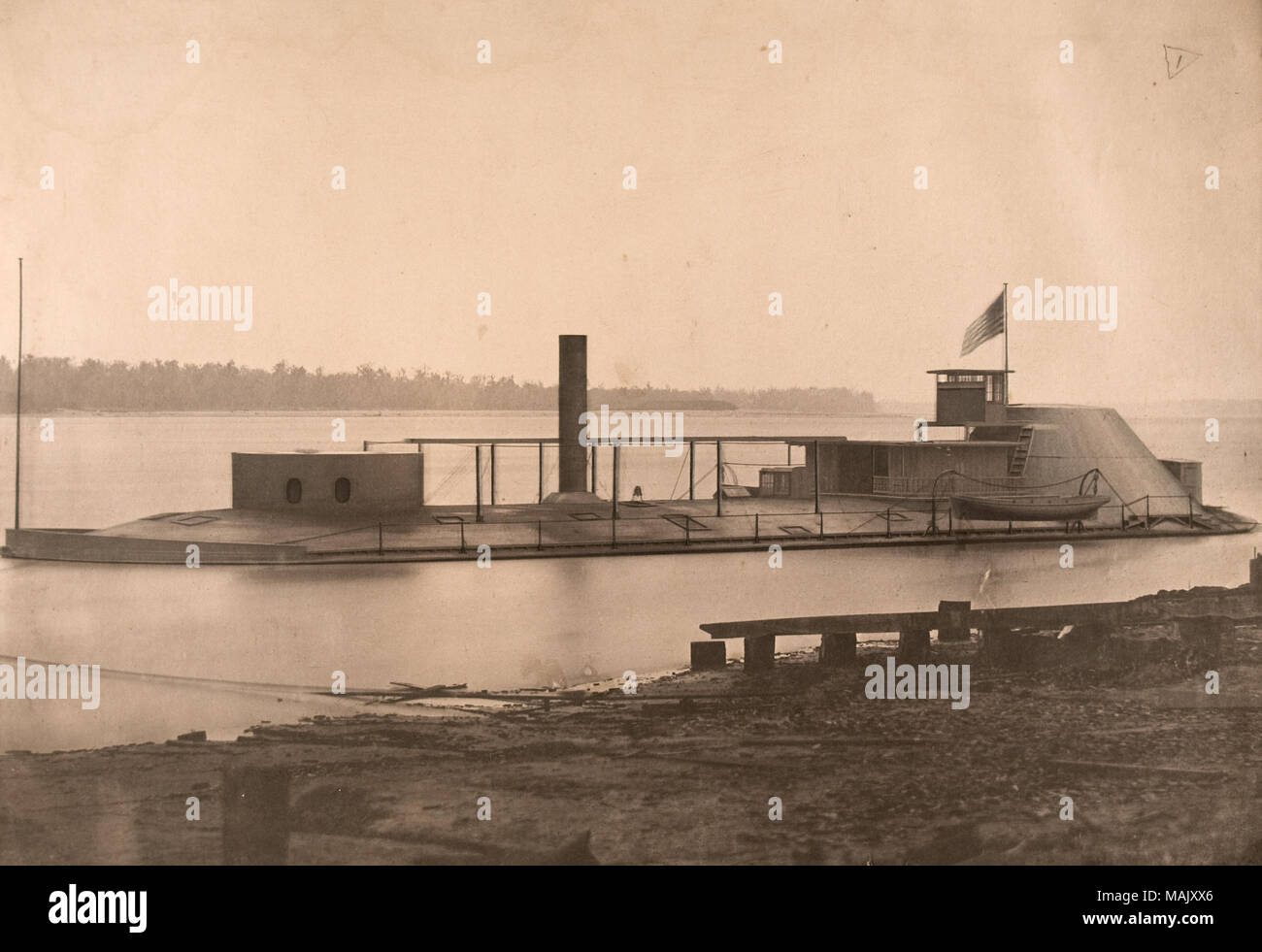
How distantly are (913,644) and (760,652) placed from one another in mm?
1088

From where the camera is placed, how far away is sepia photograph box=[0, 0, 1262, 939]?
6.00 meters

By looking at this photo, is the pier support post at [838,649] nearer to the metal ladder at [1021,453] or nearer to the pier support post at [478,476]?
the metal ladder at [1021,453]

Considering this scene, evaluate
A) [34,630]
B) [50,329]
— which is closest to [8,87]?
[50,329]

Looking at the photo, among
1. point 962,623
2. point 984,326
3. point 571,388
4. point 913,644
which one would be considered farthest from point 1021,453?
point 571,388

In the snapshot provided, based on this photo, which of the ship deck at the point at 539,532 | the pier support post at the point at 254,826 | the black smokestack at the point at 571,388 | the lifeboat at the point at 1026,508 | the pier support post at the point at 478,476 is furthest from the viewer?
the lifeboat at the point at 1026,508

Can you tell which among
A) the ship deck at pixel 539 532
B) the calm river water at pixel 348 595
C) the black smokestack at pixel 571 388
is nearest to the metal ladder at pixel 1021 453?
the ship deck at pixel 539 532

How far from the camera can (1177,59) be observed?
7.11m

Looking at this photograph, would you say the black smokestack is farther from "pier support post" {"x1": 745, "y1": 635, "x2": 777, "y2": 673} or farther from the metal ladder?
the metal ladder

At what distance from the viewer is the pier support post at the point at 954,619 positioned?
6996mm

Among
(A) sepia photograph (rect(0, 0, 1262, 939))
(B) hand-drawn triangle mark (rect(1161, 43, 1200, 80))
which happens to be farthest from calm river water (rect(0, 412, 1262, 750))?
(B) hand-drawn triangle mark (rect(1161, 43, 1200, 80))

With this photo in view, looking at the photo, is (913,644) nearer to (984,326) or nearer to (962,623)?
(962,623)

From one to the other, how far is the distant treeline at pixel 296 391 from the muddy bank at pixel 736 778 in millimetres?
1782

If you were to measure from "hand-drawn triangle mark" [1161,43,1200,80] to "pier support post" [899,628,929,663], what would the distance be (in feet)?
13.7

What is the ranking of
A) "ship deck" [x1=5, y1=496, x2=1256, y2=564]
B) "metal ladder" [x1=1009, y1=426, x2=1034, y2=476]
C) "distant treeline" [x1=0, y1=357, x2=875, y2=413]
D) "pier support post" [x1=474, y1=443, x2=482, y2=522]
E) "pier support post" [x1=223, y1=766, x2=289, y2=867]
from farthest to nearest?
"metal ladder" [x1=1009, y1=426, x2=1034, y2=476] < "pier support post" [x1=474, y1=443, x2=482, y2=522] < "ship deck" [x1=5, y1=496, x2=1256, y2=564] < "distant treeline" [x1=0, y1=357, x2=875, y2=413] < "pier support post" [x1=223, y1=766, x2=289, y2=867]
